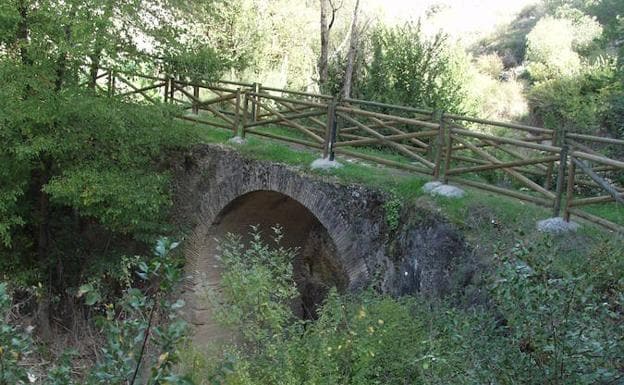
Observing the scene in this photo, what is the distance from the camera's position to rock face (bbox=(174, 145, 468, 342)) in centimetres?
784

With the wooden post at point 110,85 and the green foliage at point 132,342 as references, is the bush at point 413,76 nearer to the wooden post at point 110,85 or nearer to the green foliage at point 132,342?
the wooden post at point 110,85

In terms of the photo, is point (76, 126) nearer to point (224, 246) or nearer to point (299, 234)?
point (224, 246)

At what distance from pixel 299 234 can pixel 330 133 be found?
2.29 meters

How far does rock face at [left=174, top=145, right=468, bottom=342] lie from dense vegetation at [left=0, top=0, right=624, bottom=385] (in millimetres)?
317

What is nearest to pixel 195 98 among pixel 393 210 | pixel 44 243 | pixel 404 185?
pixel 44 243

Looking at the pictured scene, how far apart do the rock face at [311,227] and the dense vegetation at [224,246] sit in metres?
0.32

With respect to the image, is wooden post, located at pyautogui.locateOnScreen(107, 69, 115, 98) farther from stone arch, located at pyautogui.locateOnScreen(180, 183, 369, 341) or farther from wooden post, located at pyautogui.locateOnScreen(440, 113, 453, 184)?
wooden post, located at pyautogui.locateOnScreen(440, 113, 453, 184)

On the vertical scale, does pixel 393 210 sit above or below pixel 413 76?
below

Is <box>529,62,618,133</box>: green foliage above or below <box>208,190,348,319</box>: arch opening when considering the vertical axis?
above

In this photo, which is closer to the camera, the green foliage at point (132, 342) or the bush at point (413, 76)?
the green foliage at point (132, 342)

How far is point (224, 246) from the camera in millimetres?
10531

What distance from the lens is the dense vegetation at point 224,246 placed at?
134 inches

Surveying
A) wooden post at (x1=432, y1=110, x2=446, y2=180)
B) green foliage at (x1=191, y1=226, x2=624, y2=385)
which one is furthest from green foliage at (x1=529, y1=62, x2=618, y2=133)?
green foliage at (x1=191, y1=226, x2=624, y2=385)

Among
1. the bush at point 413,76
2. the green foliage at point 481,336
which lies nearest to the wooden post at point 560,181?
the green foliage at point 481,336
